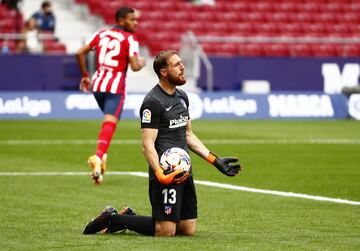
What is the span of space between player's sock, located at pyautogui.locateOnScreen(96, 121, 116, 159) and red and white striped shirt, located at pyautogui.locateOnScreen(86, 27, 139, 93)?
0.69 meters

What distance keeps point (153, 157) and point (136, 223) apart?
0.71 meters

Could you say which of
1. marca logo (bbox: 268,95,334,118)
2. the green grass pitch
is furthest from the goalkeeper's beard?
marca logo (bbox: 268,95,334,118)

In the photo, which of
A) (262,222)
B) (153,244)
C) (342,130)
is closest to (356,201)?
(262,222)

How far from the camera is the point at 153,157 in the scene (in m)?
9.34

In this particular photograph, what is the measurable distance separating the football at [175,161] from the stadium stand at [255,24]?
23302 mm

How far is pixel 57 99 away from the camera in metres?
28.8

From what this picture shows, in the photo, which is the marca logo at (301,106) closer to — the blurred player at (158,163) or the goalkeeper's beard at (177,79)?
the blurred player at (158,163)

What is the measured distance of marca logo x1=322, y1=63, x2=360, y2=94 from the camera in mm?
33688

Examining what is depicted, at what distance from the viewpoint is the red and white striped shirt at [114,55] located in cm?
1531

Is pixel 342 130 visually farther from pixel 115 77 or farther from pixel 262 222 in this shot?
pixel 262 222

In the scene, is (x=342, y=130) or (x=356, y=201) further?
(x=342, y=130)

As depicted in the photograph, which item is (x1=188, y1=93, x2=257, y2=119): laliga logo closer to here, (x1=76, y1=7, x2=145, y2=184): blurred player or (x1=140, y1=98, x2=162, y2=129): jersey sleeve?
(x1=76, y1=7, x2=145, y2=184): blurred player

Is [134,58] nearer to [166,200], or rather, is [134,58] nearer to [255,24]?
[166,200]

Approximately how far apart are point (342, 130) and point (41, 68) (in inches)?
365
